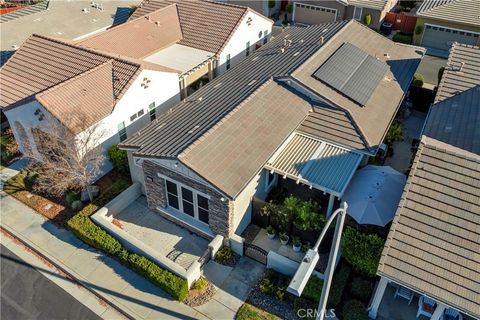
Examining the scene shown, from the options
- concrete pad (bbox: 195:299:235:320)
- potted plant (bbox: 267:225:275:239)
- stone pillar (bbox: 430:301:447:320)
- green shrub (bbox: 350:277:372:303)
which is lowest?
concrete pad (bbox: 195:299:235:320)

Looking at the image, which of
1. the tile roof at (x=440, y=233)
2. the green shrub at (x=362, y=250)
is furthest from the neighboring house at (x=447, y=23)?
the green shrub at (x=362, y=250)

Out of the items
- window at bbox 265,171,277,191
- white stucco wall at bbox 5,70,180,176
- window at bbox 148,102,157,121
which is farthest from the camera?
window at bbox 148,102,157,121

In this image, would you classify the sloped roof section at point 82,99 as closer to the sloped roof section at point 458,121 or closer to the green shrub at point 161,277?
the green shrub at point 161,277

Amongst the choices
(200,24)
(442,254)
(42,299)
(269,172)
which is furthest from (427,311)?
(200,24)

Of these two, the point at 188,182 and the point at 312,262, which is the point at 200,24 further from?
the point at 312,262

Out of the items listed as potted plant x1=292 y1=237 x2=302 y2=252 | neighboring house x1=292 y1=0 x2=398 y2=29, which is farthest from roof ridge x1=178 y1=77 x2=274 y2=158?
neighboring house x1=292 y1=0 x2=398 y2=29

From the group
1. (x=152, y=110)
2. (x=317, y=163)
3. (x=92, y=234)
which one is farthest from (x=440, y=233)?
(x=152, y=110)

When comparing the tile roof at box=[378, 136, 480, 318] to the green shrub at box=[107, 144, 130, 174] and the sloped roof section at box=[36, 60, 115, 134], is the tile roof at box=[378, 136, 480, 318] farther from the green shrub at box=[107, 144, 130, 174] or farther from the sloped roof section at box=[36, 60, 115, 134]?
the sloped roof section at box=[36, 60, 115, 134]
